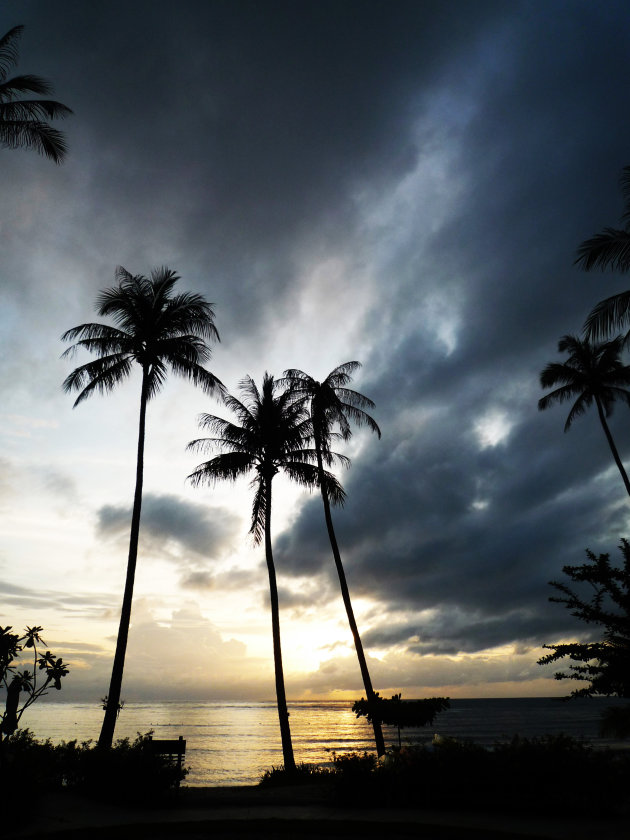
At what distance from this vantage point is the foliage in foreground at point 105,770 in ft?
33.9

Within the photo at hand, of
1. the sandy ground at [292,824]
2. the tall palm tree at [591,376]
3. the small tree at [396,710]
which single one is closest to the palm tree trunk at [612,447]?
the tall palm tree at [591,376]

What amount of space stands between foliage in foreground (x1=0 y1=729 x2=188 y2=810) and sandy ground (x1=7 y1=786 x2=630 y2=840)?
581mm

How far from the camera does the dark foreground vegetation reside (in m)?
8.16

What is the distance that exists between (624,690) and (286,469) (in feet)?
52.0

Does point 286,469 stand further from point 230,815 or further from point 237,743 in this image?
point 237,743

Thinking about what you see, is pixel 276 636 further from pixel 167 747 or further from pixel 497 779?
pixel 497 779

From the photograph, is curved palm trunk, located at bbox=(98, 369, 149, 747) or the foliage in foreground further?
curved palm trunk, located at bbox=(98, 369, 149, 747)

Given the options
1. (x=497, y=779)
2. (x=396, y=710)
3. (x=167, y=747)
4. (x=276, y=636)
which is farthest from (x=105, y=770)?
(x=396, y=710)

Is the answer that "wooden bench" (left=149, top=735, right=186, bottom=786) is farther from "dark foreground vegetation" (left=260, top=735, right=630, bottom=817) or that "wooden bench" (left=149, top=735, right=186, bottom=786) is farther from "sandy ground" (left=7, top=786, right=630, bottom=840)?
"dark foreground vegetation" (left=260, top=735, right=630, bottom=817)

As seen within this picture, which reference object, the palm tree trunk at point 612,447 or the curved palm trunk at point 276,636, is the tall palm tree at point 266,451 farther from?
the palm tree trunk at point 612,447

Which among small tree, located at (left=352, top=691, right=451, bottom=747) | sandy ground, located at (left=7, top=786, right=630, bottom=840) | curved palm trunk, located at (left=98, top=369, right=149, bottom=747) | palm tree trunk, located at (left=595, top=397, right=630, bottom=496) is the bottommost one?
sandy ground, located at (left=7, top=786, right=630, bottom=840)

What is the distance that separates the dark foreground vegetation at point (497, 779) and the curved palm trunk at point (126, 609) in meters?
8.25

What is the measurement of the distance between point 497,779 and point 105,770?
7728 millimetres

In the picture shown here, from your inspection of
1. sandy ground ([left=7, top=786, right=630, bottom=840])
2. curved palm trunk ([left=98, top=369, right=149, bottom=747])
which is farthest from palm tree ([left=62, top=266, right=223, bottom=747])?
sandy ground ([left=7, top=786, right=630, bottom=840])
